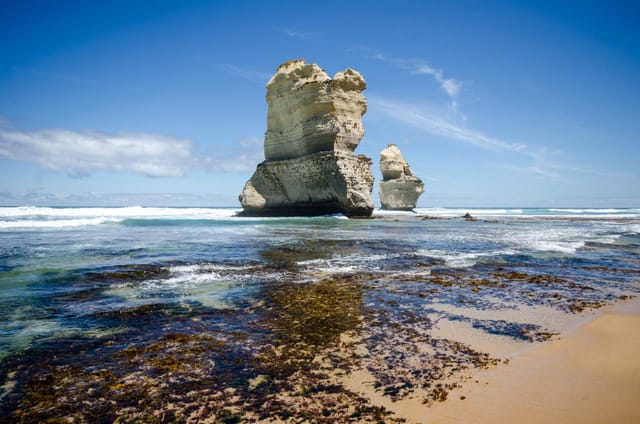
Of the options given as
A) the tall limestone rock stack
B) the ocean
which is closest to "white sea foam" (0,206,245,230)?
the tall limestone rock stack

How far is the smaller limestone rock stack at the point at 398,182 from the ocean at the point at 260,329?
5523 cm

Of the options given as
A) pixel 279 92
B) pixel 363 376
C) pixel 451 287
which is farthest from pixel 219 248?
pixel 279 92

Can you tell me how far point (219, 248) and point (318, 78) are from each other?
2913cm

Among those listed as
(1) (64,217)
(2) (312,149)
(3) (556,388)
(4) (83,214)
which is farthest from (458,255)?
(4) (83,214)

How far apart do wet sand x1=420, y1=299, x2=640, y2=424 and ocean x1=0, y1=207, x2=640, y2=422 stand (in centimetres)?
20

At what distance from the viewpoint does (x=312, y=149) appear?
38.4 m

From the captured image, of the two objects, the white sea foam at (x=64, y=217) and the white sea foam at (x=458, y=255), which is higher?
the white sea foam at (x=64, y=217)

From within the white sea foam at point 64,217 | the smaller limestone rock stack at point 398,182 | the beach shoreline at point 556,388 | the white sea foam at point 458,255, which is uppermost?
the smaller limestone rock stack at point 398,182

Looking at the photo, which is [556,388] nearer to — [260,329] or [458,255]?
[260,329]

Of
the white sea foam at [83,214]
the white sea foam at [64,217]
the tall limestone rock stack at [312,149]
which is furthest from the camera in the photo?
the white sea foam at [83,214]

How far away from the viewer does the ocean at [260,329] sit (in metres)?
2.71

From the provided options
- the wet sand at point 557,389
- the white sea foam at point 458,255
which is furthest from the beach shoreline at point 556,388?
the white sea foam at point 458,255

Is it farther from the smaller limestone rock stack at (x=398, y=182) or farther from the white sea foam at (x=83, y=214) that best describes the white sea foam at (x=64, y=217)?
the smaller limestone rock stack at (x=398, y=182)

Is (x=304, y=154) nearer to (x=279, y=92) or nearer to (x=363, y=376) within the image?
(x=279, y=92)
